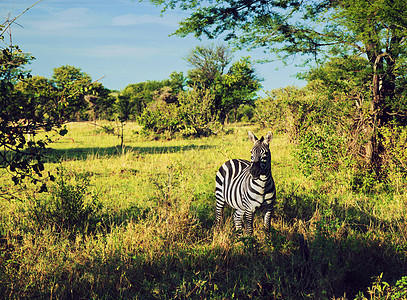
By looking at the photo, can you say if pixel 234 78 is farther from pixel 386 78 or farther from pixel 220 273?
pixel 220 273

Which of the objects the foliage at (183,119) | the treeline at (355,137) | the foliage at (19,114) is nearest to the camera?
the foliage at (19,114)

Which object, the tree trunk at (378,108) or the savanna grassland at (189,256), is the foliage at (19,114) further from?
the tree trunk at (378,108)

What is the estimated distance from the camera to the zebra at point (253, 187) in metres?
4.36

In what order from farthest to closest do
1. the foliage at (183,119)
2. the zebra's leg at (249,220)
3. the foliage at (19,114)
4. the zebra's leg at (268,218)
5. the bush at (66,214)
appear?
the foliage at (183,119) → the bush at (66,214) → the zebra's leg at (268,218) → the zebra's leg at (249,220) → the foliage at (19,114)

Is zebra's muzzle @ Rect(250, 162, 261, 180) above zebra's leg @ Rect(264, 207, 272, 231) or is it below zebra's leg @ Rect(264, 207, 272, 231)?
above

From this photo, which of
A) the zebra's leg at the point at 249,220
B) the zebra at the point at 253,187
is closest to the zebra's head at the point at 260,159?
the zebra at the point at 253,187

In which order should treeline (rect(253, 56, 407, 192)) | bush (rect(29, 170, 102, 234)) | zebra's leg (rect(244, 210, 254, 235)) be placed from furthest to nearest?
treeline (rect(253, 56, 407, 192)) → bush (rect(29, 170, 102, 234)) → zebra's leg (rect(244, 210, 254, 235))

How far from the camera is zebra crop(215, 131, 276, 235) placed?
4355mm

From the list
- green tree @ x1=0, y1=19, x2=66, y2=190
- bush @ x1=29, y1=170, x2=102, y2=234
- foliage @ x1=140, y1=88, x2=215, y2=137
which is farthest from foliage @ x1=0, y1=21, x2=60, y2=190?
foliage @ x1=140, y1=88, x2=215, y2=137

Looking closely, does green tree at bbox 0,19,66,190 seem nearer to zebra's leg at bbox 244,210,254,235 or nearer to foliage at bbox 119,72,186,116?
zebra's leg at bbox 244,210,254,235

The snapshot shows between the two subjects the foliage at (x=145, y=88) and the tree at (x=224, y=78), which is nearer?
the tree at (x=224, y=78)

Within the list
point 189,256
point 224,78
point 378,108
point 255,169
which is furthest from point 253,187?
point 224,78

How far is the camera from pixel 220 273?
3.96 meters

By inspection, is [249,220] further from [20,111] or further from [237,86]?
[237,86]
